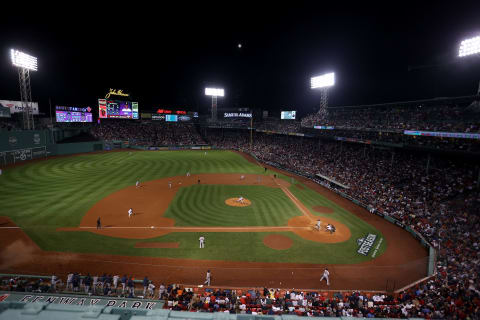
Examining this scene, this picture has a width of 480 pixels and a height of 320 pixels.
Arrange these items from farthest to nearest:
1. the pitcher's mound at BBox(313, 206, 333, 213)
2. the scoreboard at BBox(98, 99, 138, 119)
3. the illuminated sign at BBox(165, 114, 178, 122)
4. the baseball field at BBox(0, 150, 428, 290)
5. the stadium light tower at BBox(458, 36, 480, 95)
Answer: the illuminated sign at BBox(165, 114, 178, 122) < the scoreboard at BBox(98, 99, 138, 119) < the stadium light tower at BBox(458, 36, 480, 95) < the pitcher's mound at BBox(313, 206, 333, 213) < the baseball field at BBox(0, 150, 428, 290)

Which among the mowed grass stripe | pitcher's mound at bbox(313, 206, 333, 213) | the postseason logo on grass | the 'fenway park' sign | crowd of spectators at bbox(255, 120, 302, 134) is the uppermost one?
crowd of spectators at bbox(255, 120, 302, 134)

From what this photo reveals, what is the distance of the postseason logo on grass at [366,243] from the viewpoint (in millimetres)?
18844

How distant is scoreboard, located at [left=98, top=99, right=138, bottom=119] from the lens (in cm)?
6888

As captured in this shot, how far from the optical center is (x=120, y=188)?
3256 centimetres

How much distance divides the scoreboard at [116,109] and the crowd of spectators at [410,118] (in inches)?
2038

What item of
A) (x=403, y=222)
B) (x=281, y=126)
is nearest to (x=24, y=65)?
(x=281, y=126)

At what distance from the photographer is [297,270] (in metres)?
16.4

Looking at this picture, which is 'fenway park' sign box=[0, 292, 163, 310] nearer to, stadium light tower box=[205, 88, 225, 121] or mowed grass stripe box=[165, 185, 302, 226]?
mowed grass stripe box=[165, 185, 302, 226]

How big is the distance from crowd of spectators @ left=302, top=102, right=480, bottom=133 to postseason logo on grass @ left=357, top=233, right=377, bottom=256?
16.2 meters

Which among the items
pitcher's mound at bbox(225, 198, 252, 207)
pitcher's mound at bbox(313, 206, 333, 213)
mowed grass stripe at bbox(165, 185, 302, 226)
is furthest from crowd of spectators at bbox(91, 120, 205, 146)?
pitcher's mound at bbox(313, 206, 333, 213)

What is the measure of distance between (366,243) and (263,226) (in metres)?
8.41

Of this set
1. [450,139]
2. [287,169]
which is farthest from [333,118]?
[450,139]

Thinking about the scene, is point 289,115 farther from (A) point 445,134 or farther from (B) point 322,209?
(B) point 322,209

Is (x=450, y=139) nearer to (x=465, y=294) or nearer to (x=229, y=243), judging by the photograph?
(x=465, y=294)
